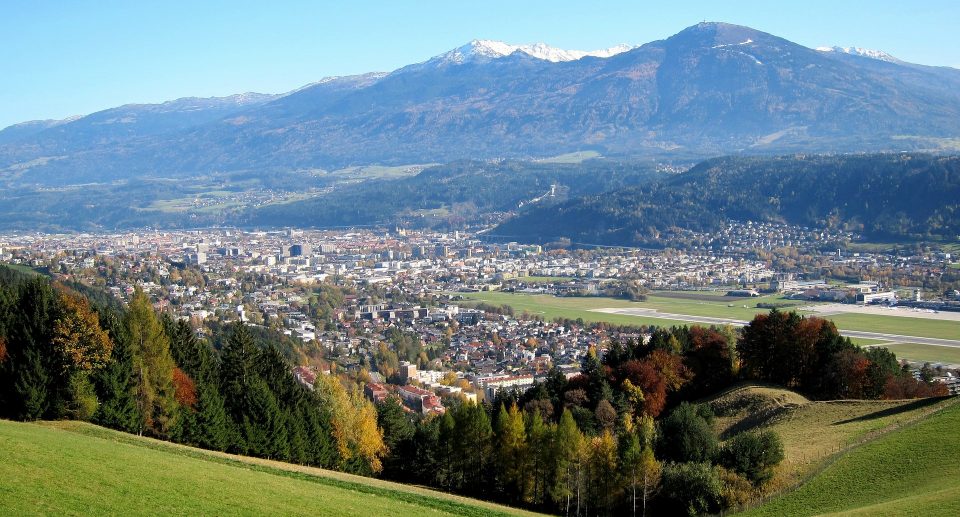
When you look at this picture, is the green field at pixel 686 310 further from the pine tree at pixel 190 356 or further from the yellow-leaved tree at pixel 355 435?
the pine tree at pixel 190 356

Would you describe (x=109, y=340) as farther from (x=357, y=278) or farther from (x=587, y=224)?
(x=587, y=224)

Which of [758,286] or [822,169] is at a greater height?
[822,169]

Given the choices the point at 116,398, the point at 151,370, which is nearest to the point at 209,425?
the point at 151,370

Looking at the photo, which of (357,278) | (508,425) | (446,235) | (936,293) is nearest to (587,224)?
(446,235)

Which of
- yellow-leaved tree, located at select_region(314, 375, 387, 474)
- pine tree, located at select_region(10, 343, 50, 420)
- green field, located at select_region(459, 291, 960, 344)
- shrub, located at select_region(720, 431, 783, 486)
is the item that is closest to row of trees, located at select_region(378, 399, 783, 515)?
shrub, located at select_region(720, 431, 783, 486)

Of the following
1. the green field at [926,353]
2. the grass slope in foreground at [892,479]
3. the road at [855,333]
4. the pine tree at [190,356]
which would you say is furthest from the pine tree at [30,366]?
the road at [855,333]

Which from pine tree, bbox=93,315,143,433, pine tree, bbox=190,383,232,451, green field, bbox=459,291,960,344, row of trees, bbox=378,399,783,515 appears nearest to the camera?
row of trees, bbox=378,399,783,515

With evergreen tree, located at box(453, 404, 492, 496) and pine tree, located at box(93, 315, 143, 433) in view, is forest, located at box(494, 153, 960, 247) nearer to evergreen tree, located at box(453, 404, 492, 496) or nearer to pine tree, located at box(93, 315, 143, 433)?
evergreen tree, located at box(453, 404, 492, 496)
